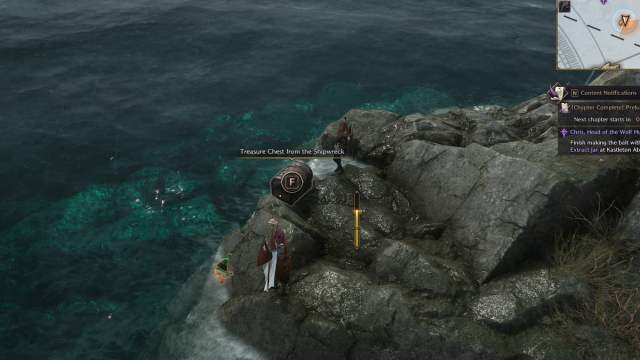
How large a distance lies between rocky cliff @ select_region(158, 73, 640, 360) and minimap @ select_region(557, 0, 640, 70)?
3.36m

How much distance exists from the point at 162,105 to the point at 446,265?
23723mm

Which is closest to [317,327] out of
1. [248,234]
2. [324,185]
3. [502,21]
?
[248,234]

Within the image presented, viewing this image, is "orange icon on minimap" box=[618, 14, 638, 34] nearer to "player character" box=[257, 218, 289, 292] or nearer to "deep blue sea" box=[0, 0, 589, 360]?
"player character" box=[257, 218, 289, 292]

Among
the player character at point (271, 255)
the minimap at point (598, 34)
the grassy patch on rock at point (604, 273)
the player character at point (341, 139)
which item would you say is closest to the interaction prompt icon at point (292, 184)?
the player character at point (341, 139)

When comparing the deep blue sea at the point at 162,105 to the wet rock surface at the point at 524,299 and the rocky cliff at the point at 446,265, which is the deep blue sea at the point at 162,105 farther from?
the wet rock surface at the point at 524,299

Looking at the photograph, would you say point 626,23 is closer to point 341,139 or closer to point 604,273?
point 604,273

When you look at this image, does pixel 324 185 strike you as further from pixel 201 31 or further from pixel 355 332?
pixel 201 31

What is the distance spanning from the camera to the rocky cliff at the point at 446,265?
12617mm

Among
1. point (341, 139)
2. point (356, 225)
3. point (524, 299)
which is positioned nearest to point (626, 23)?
point (524, 299)

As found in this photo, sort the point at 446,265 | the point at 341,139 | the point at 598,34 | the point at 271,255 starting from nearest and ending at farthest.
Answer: the point at 598,34 → the point at 446,265 → the point at 271,255 → the point at 341,139

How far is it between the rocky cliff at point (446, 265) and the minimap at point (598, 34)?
336 centimetres

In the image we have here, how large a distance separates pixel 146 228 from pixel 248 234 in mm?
6678

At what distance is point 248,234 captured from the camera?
54.0ft

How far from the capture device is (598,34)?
1316 cm
